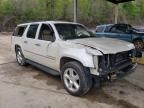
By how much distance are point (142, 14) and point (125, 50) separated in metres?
39.2

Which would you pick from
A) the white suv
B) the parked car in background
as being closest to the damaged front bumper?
the white suv

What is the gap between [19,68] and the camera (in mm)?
7441

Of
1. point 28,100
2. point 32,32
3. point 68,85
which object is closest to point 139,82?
point 68,85

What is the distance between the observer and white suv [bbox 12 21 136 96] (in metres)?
4.42

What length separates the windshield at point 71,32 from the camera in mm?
5507

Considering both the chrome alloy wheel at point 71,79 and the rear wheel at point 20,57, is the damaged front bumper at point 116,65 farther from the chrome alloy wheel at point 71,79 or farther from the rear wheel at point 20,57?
the rear wheel at point 20,57

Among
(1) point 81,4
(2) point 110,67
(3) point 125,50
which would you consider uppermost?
(1) point 81,4

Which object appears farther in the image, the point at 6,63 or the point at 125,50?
the point at 6,63

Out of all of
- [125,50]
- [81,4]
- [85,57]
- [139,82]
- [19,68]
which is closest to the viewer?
[85,57]

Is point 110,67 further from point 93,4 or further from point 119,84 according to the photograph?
point 93,4

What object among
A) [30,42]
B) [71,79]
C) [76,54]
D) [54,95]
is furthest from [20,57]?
[76,54]

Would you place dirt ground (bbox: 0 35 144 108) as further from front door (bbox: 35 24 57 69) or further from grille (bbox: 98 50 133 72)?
grille (bbox: 98 50 133 72)

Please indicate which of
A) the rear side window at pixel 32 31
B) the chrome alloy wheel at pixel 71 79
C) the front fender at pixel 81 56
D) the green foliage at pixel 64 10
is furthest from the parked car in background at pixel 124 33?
the green foliage at pixel 64 10

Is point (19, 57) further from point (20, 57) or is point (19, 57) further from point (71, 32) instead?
point (71, 32)
